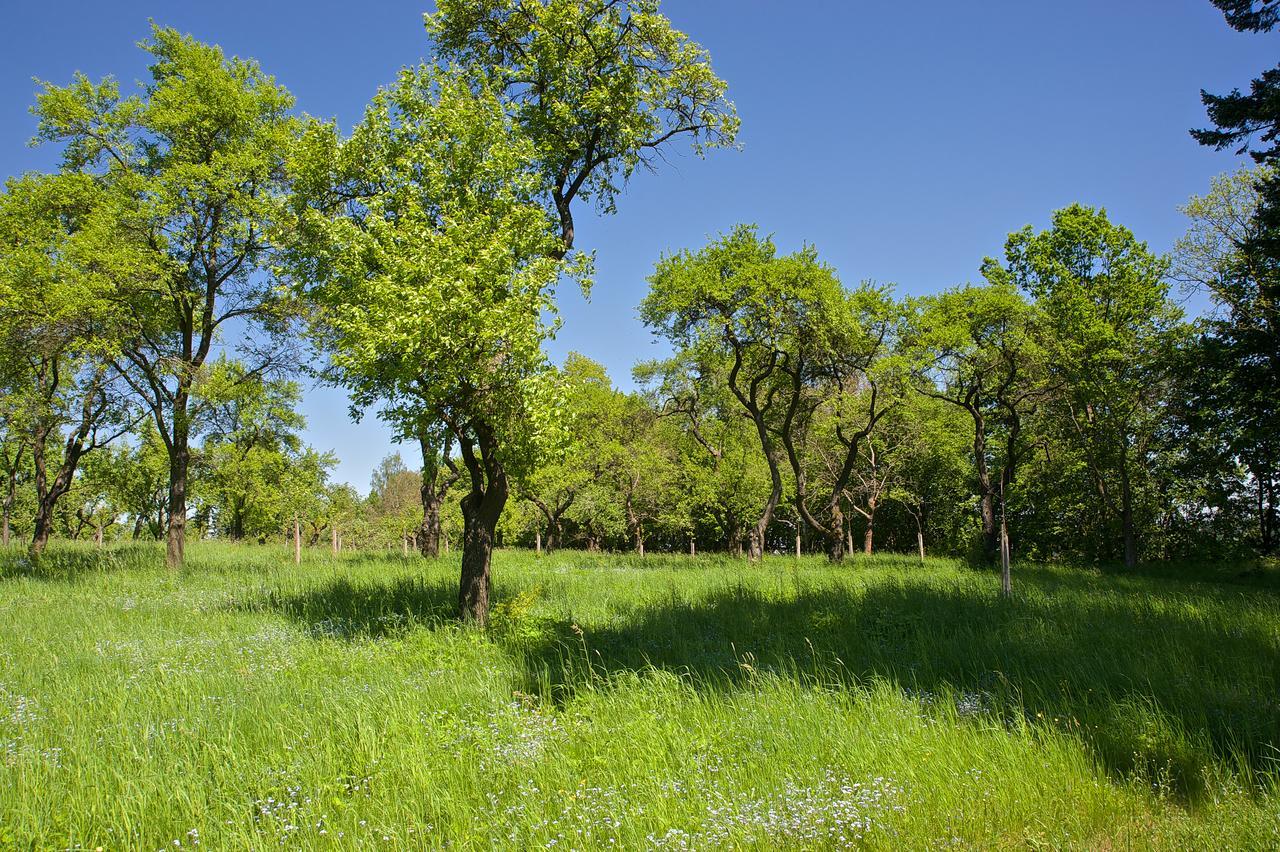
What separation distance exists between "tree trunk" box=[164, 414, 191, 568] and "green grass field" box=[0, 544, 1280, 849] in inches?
264

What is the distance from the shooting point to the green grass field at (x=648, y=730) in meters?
4.00

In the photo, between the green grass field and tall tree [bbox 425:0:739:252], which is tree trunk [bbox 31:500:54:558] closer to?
the green grass field

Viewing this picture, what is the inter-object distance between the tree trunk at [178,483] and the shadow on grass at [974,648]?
6631 mm

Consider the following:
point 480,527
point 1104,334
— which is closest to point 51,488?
point 480,527

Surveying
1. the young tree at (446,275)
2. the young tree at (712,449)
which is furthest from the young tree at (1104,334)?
the young tree at (446,275)

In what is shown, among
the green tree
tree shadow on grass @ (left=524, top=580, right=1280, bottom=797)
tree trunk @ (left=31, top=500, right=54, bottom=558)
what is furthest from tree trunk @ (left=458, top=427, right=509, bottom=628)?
the green tree

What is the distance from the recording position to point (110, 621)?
32.7ft

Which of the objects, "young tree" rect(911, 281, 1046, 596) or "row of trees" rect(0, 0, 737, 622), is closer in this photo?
"row of trees" rect(0, 0, 737, 622)

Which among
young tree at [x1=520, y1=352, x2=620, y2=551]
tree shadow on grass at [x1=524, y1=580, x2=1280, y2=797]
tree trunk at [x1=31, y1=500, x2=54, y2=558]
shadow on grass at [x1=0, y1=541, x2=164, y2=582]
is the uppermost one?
young tree at [x1=520, y1=352, x2=620, y2=551]

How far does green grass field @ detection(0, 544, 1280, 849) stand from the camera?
4.00 meters

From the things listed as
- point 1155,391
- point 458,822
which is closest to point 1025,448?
point 1155,391

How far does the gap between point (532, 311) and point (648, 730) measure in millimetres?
6369

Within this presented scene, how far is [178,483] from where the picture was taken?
16969mm

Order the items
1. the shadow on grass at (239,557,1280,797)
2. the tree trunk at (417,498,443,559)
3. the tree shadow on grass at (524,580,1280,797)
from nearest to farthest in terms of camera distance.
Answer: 1. the tree shadow on grass at (524,580,1280,797)
2. the shadow on grass at (239,557,1280,797)
3. the tree trunk at (417,498,443,559)
